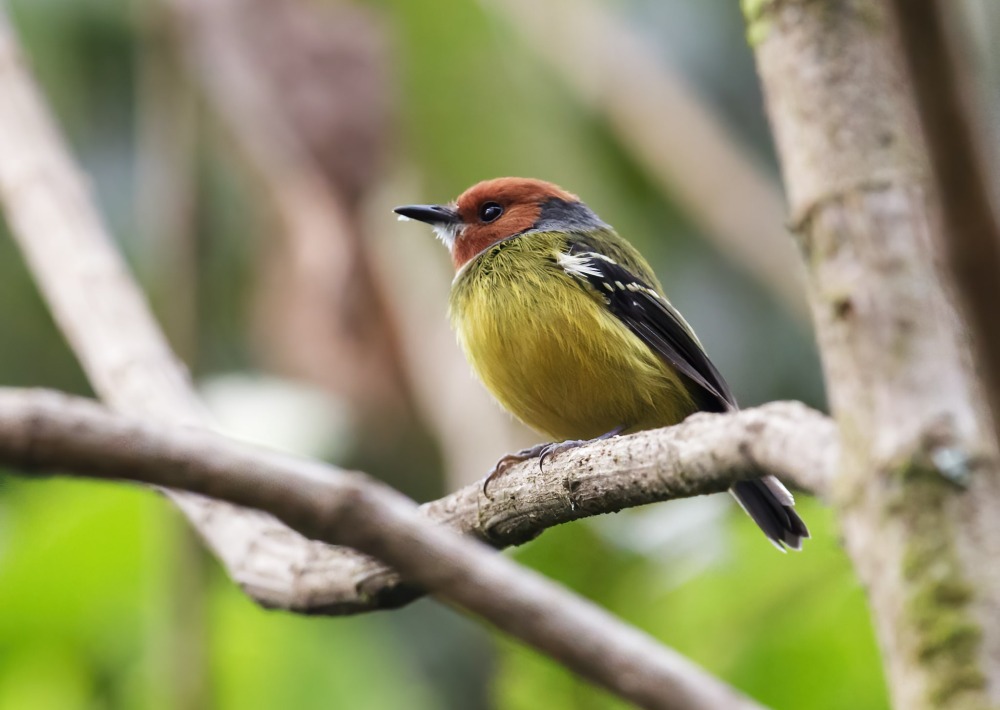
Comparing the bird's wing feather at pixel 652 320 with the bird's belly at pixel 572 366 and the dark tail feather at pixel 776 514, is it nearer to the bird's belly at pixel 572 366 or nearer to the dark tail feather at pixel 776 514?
the bird's belly at pixel 572 366

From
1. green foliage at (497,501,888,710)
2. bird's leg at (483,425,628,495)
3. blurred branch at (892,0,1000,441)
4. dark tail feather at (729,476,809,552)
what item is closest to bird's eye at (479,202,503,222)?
bird's leg at (483,425,628,495)

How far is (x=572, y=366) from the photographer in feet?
12.6

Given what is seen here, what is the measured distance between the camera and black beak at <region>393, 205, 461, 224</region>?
4738 mm

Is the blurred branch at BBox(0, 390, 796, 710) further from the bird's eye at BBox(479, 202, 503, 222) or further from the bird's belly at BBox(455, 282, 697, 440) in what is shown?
the bird's eye at BBox(479, 202, 503, 222)

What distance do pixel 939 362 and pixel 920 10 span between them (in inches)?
18.8

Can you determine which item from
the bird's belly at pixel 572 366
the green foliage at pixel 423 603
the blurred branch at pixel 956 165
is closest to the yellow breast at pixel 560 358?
the bird's belly at pixel 572 366

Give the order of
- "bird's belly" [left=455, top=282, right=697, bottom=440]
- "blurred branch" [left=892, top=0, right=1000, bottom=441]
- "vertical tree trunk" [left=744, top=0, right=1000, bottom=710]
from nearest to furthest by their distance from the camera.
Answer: "vertical tree trunk" [left=744, top=0, right=1000, bottom=710] < "blurred branch" [left=892, top=0, right=1000, bottom=441] < "bird's belly" [left=455, top=282, right=697, bottom=440]

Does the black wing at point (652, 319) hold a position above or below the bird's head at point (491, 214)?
below

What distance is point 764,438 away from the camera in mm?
1504

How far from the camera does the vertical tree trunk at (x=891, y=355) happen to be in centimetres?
108

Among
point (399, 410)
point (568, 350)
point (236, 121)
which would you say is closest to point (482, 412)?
point (399, 410)

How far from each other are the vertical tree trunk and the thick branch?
0.16 meters

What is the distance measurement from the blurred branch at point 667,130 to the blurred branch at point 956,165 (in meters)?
3.15

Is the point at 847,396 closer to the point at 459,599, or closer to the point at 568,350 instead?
the point at 459,599
